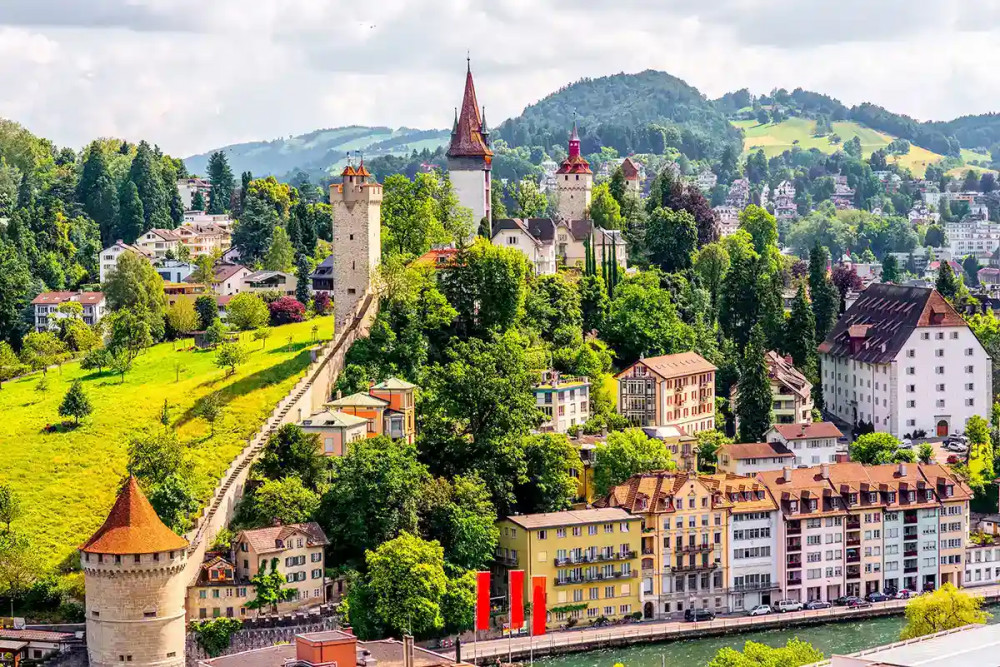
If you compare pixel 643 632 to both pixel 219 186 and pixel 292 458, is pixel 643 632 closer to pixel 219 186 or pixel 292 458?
pixel 292 458

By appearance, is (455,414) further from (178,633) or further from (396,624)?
(178,633)

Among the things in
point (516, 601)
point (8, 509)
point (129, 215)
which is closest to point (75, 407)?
point (8, 509)

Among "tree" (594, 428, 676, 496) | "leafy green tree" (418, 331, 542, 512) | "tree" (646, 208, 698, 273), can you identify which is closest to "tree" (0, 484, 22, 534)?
"leafy green tree" (418, 331, 542, 512)

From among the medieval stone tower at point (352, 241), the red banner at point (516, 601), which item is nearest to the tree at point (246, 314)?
the medieval stone tower at point (352, 241)

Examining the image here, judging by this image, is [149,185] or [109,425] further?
[149,185]

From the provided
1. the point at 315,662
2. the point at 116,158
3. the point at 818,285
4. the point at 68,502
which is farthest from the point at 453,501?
the point at 116,158

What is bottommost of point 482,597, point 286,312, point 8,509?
point 482,597

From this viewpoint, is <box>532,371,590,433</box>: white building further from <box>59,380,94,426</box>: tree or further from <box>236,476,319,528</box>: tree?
<box>59,380,94,426</box>: tree

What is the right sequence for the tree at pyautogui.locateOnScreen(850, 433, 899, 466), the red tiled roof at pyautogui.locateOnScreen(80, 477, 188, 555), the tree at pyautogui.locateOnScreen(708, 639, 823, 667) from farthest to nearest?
1. the tree at pyautogui.locateOnScreen(850, 433, 899, 466)
2. the red tiled roof at pyautogui.locateOnScreen(80, 477, 188, 555)
3. the tree at pyautogui.locateOnScreen(708, 639, 823, 667)
